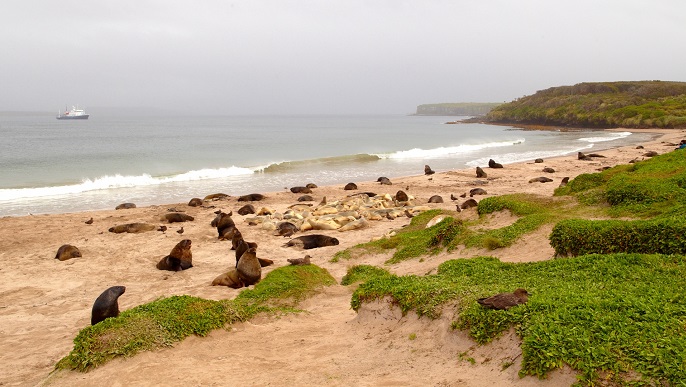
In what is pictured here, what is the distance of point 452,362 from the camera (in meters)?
5.48

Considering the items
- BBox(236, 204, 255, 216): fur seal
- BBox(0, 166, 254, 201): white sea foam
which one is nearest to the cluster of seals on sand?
BBox(236, 204, 255, 216): fur seal

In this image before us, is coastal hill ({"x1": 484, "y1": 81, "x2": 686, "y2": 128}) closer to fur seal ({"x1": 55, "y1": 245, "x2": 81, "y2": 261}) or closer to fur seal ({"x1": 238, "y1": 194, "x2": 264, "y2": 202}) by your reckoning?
fur seal ({"x1": 238, "y1": 194, "x2": 264, "y2": 202})

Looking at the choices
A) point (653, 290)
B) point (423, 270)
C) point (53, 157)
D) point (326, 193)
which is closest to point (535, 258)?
point (423, 270)

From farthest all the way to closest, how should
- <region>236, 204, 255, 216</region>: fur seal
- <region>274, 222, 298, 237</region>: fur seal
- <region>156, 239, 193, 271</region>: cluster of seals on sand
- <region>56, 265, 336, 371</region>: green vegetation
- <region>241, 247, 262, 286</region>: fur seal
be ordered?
<region>236, 204, 255, 216</region>: fur seal → <region>274, 222, 298, 237</region>: fur seal → <region>156, 239, 193, 271</region>: cluster of seals on sand → <region>241, 247, 262, 286</region>: fur seal → <region>56, 265, 336, 371</region>: green vegetation

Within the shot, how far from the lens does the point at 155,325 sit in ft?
22.3

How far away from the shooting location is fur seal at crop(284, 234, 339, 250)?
14.2 meters

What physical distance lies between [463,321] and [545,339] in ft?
Answer: 3.60

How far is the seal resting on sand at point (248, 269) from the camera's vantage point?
10.5 metres

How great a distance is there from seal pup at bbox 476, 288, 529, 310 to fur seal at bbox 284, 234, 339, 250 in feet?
28.0

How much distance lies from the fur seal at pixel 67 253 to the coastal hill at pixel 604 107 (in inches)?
3182

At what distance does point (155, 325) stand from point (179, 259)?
575 centimetres

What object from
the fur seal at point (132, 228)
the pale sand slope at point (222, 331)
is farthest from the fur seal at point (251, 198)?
the fur seal at point (132, 228)

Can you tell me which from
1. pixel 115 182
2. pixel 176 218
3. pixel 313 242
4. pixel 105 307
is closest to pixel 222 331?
pixel 105 307

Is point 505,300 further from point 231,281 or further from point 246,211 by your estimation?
point 246,211
